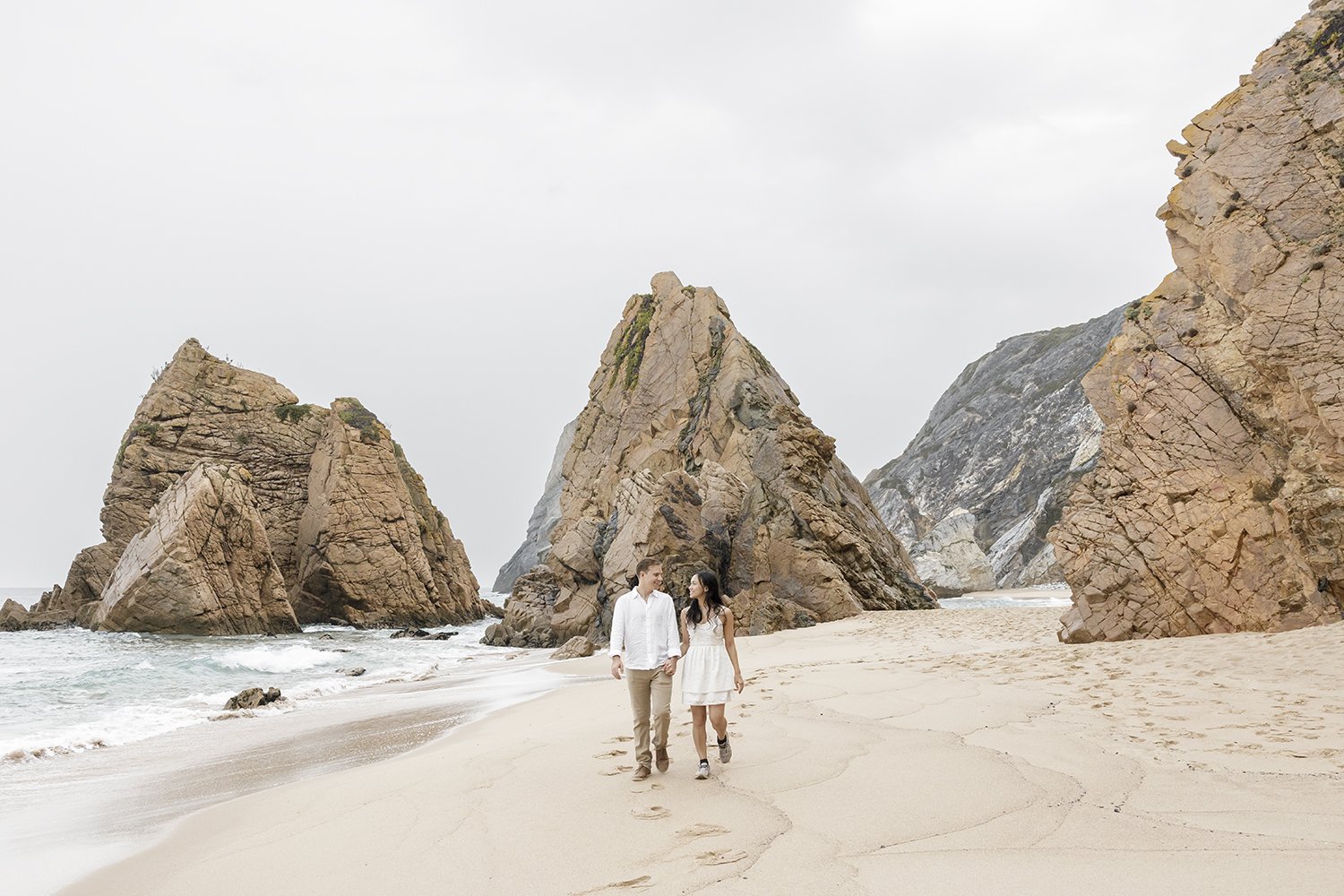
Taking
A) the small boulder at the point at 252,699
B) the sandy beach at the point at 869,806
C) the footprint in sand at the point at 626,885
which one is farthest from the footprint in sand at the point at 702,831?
the small boulder at the point at 252,699

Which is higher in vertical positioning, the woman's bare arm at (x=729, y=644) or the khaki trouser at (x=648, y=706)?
the woman's bare arm at (x=729, y=644)

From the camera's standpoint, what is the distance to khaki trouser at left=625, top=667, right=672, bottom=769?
599cm

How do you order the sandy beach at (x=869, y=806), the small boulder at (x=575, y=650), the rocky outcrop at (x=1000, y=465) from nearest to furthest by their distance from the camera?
1. the sandy beach at (x=869, y=806)
2. the small boulder at (x=575, y=650)
3. the rocky outcrop at (x=1000, y=465)

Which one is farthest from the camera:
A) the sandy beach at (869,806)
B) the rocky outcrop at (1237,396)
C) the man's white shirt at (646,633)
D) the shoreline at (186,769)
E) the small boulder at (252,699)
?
the small boulder at (252,699)

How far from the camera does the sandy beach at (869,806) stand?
373cm

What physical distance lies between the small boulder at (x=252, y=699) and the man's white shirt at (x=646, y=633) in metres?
10.0

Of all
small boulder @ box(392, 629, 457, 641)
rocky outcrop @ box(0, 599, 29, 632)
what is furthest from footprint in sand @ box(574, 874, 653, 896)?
rocky outcrop @ box(0, 599, 29, 632)

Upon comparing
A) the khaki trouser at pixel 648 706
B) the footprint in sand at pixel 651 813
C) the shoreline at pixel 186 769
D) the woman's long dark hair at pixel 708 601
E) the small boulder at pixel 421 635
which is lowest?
the small boulder at pixel 421 635

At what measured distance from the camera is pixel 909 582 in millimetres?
27547

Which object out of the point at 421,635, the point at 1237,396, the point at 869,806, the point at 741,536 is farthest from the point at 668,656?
the point at 421,635

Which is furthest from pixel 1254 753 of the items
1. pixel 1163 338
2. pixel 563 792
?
pixel 1163 338

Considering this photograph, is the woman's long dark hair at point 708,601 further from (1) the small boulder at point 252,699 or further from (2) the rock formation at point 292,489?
(2) the rock formation at point 292,489

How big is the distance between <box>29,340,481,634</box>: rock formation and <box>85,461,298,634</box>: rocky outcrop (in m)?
5.99

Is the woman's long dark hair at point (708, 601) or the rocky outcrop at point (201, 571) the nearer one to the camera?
the woman's long dark hair at point (708, 601)
